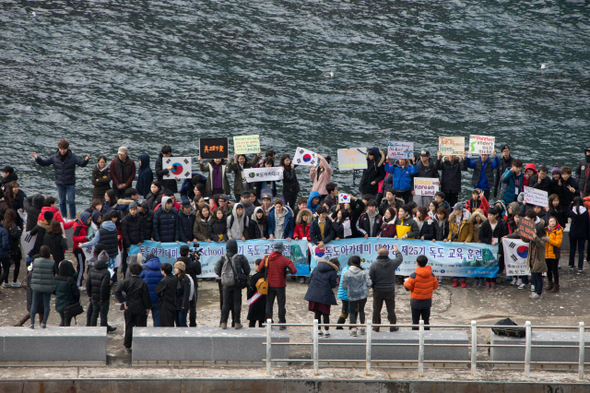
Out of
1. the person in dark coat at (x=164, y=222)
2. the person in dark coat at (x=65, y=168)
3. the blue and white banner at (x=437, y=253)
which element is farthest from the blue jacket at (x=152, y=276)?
the person in dark coat at (x=65, y=168)

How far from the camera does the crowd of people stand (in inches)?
574

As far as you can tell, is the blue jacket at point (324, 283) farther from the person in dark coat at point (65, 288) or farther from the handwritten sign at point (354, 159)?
the handwritten sign at point (354, 159)

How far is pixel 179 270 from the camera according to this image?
14391mm

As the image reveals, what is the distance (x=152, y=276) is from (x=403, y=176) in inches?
343

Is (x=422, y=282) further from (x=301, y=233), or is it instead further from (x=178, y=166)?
(x=178, y=166)

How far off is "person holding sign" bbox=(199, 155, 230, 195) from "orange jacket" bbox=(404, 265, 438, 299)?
7.66m

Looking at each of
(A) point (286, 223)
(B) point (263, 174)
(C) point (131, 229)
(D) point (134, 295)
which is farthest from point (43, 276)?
(B) point (263, 174)

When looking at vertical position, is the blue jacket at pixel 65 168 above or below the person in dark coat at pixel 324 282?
above

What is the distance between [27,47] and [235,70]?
10488 mm

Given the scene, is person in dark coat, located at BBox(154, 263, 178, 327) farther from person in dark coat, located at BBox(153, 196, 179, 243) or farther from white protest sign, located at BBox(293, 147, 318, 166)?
white protest sign, located at BBox(293, 147, 318, 166)

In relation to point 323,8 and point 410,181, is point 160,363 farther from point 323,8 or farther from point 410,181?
point 323,8

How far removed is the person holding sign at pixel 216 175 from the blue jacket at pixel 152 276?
→ 6.50m

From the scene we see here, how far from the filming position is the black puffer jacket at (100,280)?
14469mm

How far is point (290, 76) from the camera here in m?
39.7
